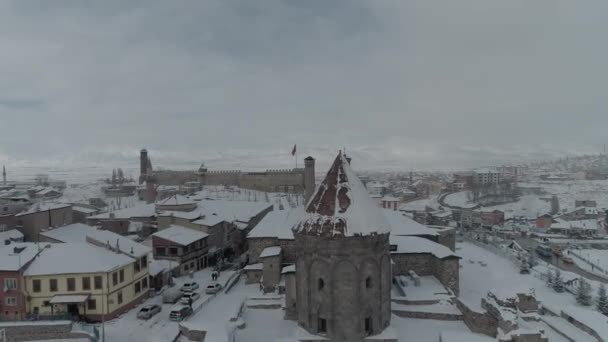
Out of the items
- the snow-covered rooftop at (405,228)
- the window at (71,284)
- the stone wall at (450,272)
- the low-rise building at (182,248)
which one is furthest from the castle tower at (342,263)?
the low-rise building at (182,248)

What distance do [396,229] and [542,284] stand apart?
1486 cm

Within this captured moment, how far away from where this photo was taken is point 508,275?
41438mm

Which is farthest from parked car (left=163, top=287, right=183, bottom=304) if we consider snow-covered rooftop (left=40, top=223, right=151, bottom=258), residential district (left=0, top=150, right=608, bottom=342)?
snow-covered rooftop (left=40, top=223, right=151, bottom=258)

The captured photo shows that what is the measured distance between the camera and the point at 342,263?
19219 mm

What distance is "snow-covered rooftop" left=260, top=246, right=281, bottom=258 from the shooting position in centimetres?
3066

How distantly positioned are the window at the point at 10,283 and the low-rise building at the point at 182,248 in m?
13.0

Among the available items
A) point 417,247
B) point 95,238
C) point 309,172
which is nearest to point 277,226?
point 309,172

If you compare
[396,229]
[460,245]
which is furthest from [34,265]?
[460,245]

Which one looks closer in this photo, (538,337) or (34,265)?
(538,337)

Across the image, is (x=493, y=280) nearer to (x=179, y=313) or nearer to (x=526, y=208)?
(x=179, y=313)

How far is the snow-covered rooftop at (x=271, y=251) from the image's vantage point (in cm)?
3066

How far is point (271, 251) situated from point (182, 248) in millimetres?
10038

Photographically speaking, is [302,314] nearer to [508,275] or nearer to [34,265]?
[34,265]

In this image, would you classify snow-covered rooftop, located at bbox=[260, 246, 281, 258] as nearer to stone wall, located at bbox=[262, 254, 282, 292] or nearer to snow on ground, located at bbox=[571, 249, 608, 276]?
stone wall, located at bbox=[262, 254, 282, 292]
